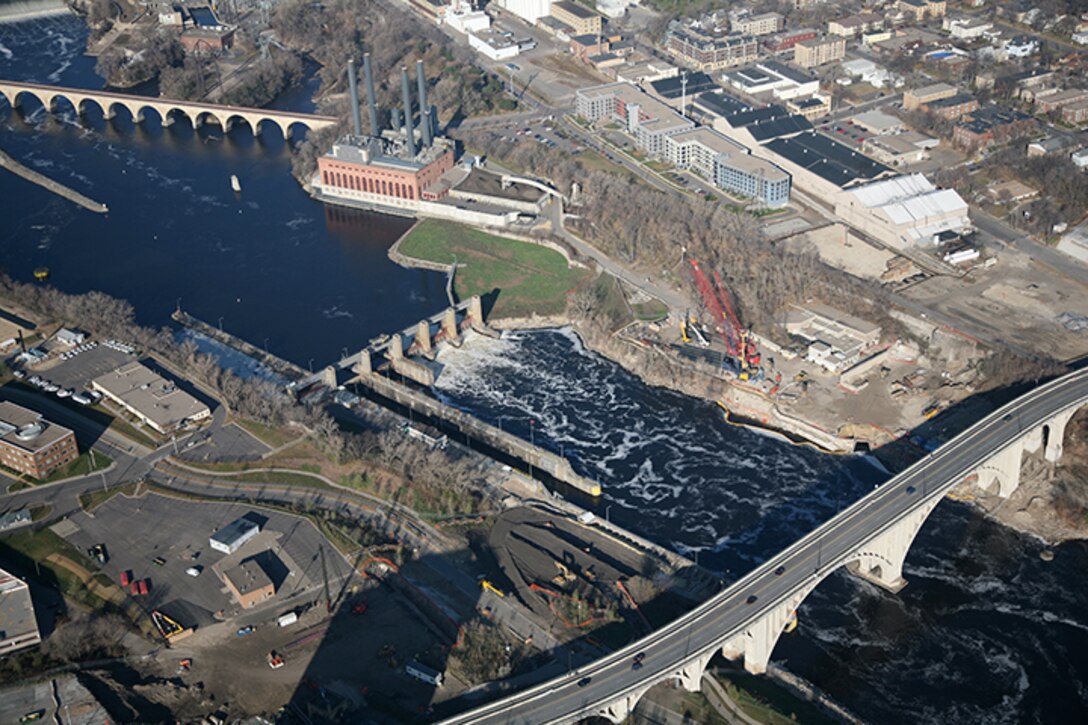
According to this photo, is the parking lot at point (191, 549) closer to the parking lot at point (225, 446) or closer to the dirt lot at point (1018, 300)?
the parking lot at point (225, 446)

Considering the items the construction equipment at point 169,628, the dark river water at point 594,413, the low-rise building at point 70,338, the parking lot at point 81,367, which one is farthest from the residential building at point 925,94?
the construction equipment at point 169,628

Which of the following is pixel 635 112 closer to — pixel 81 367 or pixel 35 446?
pixel 81 367

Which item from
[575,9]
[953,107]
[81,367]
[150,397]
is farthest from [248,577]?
[575,9]

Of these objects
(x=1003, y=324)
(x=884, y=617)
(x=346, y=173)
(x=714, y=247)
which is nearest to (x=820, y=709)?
(x=884, y=617)

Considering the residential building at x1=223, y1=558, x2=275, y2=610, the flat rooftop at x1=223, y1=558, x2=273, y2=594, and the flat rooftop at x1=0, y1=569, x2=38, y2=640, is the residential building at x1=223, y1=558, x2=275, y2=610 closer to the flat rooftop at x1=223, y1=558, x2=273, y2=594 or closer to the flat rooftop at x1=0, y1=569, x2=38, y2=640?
the flat rooftop at x1=223, y1=558, x2=273, y2=594

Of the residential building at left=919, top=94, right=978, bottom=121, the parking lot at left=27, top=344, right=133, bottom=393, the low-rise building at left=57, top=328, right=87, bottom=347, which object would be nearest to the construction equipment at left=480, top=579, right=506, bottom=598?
the parking lot at left=27, top=344, right=133, bottom=393

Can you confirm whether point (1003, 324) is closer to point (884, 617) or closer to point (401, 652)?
point (884, 617)
